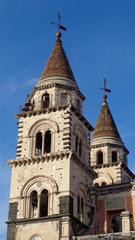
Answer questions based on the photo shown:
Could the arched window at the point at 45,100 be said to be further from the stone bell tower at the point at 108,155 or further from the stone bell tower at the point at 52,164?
the stone bell tower at the point at 108,155

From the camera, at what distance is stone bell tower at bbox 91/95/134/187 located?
164ft

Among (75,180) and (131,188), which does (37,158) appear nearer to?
(75,180)

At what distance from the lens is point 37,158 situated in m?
41.0

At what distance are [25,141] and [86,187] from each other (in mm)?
5997

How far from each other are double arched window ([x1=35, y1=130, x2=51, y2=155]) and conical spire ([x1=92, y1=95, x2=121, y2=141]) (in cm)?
1098

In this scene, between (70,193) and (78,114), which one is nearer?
(70,193)

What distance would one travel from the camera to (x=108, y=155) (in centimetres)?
5122

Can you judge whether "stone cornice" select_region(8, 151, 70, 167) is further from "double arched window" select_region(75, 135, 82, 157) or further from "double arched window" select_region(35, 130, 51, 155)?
"double arched window" select_region(75, 135, 82, 157)

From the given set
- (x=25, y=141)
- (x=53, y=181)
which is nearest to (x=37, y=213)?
(x=53, y=181)

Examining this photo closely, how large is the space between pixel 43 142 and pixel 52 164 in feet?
7.50

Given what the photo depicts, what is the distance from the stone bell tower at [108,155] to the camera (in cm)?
5009

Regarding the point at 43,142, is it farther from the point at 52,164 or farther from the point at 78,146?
the point at 78,146

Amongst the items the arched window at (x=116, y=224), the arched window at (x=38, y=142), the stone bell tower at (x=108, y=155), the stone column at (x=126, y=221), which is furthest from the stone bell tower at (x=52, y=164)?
the stone bell tower at (x=108, y=155)

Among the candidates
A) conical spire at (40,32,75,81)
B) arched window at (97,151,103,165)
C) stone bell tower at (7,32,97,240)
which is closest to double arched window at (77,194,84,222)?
stone bell tower at (7,32,97,240)
